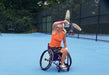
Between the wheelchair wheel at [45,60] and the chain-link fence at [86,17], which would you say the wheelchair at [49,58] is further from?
the chain-link fence at [86,17]

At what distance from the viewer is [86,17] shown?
14.9 meters

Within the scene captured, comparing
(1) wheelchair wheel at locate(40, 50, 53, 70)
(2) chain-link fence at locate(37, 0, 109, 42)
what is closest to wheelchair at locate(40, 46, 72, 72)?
(1) wheelchair wheel at locate(40, 50, 53, 70)

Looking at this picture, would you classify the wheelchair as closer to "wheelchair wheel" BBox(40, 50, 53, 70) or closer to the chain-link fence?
"wheelchair wheel" BBox(40, 50, 53, 70)

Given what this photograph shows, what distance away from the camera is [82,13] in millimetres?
15266

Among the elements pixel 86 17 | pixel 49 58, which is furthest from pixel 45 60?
pixel 86 17

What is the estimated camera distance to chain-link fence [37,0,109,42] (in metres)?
13.5

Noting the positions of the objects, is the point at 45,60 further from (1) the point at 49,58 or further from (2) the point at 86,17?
(2) the point at 86,17

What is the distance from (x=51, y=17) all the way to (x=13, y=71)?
18.0 meters

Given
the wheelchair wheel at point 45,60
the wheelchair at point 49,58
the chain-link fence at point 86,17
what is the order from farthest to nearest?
the chain-link fence at point 86,17 < the wheelchair wheel at point 45,60 < the wheelchair at point 49,58

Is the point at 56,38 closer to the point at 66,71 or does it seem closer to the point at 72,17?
the point at 66,71

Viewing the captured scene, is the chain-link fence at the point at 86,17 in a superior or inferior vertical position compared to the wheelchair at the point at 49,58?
superior

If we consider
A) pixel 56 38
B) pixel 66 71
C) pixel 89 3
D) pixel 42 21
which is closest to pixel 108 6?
pixel 56 38

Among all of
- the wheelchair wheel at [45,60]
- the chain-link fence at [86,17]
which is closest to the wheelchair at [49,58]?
the wheelchair wheel at [45,60]

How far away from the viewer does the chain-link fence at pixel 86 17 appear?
13.5m
